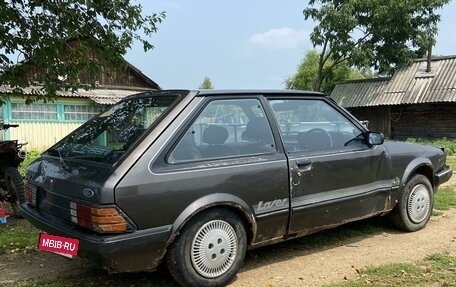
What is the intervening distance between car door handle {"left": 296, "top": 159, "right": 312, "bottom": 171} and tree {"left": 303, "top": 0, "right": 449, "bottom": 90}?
2023 cm

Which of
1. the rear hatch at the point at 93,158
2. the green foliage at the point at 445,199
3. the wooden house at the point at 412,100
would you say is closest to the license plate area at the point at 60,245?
the rear hatch at the point at 93,158

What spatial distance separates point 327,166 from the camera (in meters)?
4.33

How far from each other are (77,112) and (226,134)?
17.6 metres

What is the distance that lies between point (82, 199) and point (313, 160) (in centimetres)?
207

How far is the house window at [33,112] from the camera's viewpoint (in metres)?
18.3

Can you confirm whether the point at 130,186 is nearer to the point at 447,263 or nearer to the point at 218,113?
the point at 218,113

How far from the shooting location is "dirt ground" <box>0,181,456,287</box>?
159 inches

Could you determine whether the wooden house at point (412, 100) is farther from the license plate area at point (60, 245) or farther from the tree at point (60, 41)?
the license plate area at point (60, 245)

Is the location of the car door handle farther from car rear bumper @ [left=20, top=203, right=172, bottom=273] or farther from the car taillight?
the car taillight

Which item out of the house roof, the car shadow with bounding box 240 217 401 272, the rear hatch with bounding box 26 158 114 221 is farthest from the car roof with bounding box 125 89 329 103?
the house roof

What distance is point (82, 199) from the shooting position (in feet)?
11.0

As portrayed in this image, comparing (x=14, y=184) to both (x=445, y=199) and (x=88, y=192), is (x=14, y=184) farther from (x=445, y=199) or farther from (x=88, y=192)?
(x=445, y=199)

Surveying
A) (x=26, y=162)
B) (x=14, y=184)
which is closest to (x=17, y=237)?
(x=14, y=184)

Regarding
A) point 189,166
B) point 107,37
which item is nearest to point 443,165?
point 189,166
